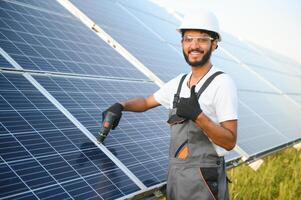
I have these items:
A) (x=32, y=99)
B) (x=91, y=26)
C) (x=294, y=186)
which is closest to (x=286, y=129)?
(x=294, y=186)

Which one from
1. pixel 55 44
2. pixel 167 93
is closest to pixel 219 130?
pixel 167 93

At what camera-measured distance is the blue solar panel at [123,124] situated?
464cm

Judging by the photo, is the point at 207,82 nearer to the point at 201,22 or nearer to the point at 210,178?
the point at 201,22

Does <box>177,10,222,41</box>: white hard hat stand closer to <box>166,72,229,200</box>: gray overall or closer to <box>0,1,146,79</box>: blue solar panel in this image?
<box>166,72,229,200</box>: gray overall

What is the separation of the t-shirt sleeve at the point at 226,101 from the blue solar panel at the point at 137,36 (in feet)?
12.9

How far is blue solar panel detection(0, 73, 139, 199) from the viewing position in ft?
11.0

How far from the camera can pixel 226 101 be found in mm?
3729

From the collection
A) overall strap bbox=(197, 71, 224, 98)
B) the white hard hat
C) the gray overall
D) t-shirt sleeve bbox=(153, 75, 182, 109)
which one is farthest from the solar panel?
the white hard hat

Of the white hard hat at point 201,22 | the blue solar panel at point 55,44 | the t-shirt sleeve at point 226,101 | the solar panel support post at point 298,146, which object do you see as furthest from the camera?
the solar panel support post at point 298,146

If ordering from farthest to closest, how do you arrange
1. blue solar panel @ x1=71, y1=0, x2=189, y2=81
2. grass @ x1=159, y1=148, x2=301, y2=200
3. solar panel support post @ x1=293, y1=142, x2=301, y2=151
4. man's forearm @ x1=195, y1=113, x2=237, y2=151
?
1. solar panel support post @ x1=293, y1=142, x2=301, y2=151
2. blue solar panel @ x1=71, y1=0, x2=189, y2=81
3. grass @ x1=159, y1=148, x2=301, y2=200
4. man's forearm @ x1=195, y1=113, x2=237, y2=151

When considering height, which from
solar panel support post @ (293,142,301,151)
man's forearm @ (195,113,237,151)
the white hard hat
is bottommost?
solar panel support post @ (293,142,301,151)

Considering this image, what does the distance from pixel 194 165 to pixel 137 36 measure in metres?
5.63

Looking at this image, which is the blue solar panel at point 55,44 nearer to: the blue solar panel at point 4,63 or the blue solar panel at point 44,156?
the blue solar panel at point 4,63

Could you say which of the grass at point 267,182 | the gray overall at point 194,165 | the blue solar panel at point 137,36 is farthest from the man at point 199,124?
the blue solar panel at point 137,36
